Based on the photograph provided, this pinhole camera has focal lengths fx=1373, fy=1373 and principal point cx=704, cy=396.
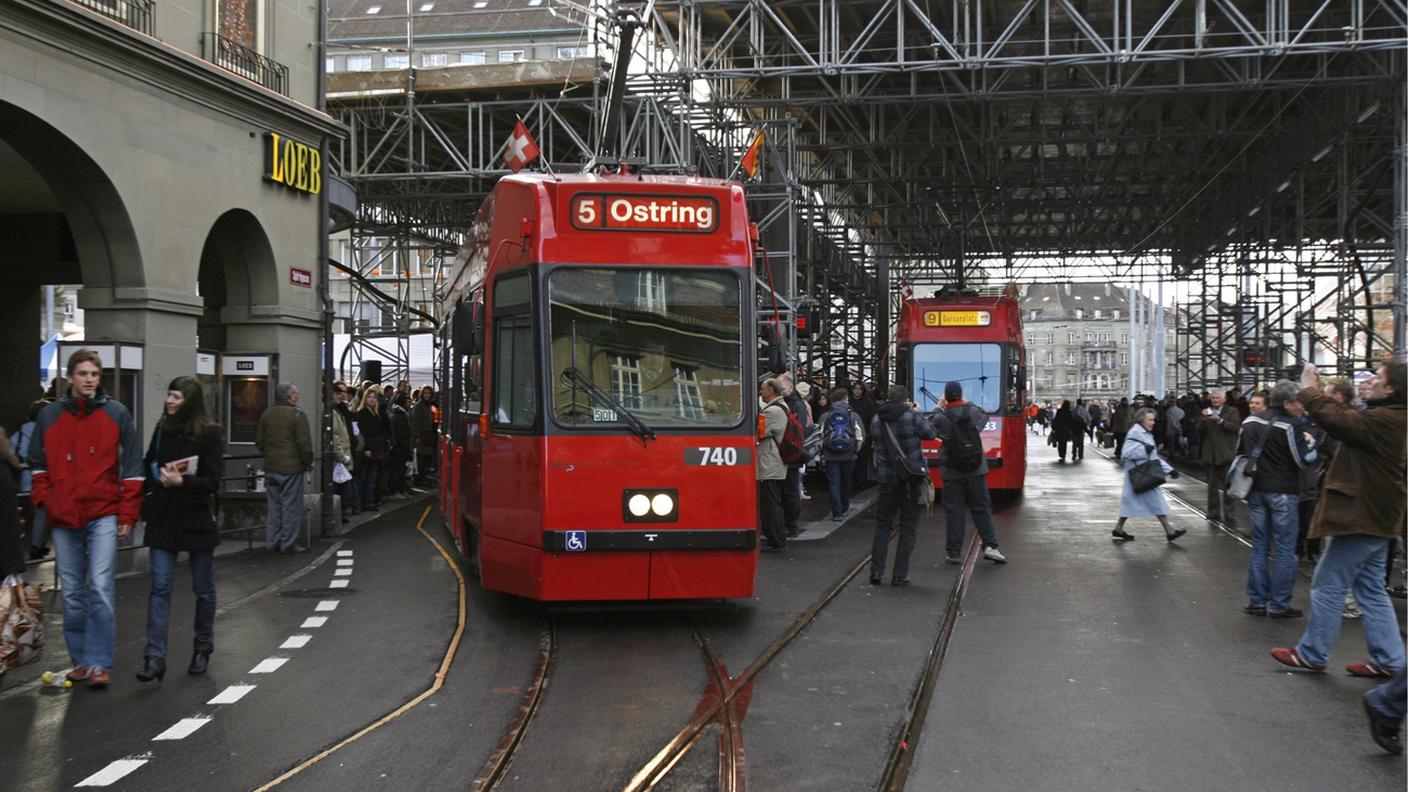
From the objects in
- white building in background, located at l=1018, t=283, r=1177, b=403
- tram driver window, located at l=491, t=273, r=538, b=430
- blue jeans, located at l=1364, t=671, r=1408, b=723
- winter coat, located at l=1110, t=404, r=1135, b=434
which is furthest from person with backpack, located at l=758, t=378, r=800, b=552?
white building in background, located at l=1018, t=283, r=1177, b=403

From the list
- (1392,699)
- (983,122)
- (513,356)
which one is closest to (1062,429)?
(983,122)

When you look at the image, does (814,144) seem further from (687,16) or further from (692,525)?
(692,525)

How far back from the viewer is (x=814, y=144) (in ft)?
101

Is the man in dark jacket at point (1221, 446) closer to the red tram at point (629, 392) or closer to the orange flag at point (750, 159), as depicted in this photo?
the orange flag at point (750, 159)

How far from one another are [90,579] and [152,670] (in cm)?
63

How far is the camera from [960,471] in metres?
13.0

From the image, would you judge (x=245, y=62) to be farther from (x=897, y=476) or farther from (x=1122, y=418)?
(x=1122, y=418)

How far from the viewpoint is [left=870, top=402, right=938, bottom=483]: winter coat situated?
38.3ft

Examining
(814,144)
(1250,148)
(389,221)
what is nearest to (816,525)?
(814,144)

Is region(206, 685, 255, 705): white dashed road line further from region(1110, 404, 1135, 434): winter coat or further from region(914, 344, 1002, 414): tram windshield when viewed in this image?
region(1110, 404, 1135, 434): winter coat

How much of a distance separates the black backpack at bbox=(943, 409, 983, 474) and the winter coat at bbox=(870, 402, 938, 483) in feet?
2.41

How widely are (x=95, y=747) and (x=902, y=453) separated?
7.02m

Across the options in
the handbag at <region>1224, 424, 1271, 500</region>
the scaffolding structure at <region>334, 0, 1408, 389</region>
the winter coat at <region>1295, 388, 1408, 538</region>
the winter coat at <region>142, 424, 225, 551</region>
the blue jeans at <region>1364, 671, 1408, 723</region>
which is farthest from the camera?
the scaffolding structure at <region>334, 0, 1408, 389</region>

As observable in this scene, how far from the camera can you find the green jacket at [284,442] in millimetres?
14602
